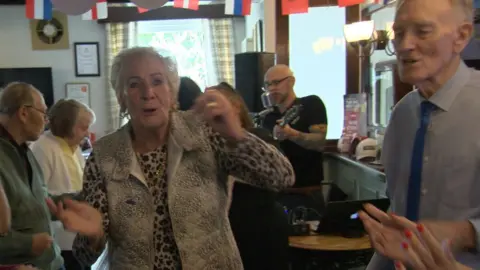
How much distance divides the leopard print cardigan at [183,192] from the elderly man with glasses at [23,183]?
1.61ft

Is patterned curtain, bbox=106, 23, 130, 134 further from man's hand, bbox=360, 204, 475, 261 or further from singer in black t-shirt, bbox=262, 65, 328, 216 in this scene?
man's hand, bbox=360, 204, 475, 261

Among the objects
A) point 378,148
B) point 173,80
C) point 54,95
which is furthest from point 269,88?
point 54,95

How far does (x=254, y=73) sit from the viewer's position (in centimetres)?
472

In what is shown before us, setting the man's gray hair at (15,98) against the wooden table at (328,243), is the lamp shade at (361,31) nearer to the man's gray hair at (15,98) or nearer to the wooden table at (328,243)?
the wooden table at (328,243)

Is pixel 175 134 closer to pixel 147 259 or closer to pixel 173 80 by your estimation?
pixel 173 80

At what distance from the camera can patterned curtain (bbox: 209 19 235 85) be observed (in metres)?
7.61

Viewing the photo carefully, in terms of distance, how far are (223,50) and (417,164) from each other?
6.56 meters

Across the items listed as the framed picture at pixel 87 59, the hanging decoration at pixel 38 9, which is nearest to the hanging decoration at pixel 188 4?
the hanging decoration at pixel 38 9

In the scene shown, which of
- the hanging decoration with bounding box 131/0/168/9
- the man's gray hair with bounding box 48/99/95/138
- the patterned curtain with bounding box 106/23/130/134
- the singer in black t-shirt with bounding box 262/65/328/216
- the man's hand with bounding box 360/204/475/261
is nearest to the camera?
the man's hand with bounding box 360/204/475/261

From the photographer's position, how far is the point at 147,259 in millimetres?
1407

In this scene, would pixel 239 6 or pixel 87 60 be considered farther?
pixel 87 60

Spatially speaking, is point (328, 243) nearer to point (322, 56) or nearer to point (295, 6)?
point (295, 6)

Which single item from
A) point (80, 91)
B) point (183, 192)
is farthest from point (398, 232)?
point (80, 91)

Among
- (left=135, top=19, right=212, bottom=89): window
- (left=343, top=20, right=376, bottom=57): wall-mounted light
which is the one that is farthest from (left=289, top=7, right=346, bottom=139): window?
(left=135, top=19, right=212, bottom=89): window
